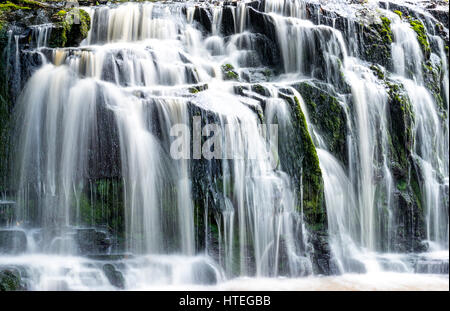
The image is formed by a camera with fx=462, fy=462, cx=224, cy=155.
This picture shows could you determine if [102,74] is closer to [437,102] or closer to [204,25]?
[204,25]

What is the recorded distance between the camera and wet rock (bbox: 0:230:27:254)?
8227mm

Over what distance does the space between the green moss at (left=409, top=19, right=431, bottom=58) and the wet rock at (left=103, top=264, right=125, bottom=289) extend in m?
9.84

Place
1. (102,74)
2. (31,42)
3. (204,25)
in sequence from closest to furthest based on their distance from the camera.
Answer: (102,74)
(31,42)
(204,25)

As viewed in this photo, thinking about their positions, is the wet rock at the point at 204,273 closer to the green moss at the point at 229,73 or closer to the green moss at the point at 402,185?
the green moss at the point at 229,73

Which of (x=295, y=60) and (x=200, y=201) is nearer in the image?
(x=200, y=201)

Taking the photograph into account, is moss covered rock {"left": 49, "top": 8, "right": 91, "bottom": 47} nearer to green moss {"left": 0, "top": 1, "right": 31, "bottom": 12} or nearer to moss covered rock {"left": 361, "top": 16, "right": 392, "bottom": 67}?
green moss {"left": 0, "top": 1, "right": 31, "bottom": 12}

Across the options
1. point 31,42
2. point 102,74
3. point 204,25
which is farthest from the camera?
point 204,25

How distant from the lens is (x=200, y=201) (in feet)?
28.0

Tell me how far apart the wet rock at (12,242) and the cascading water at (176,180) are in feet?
0.08
